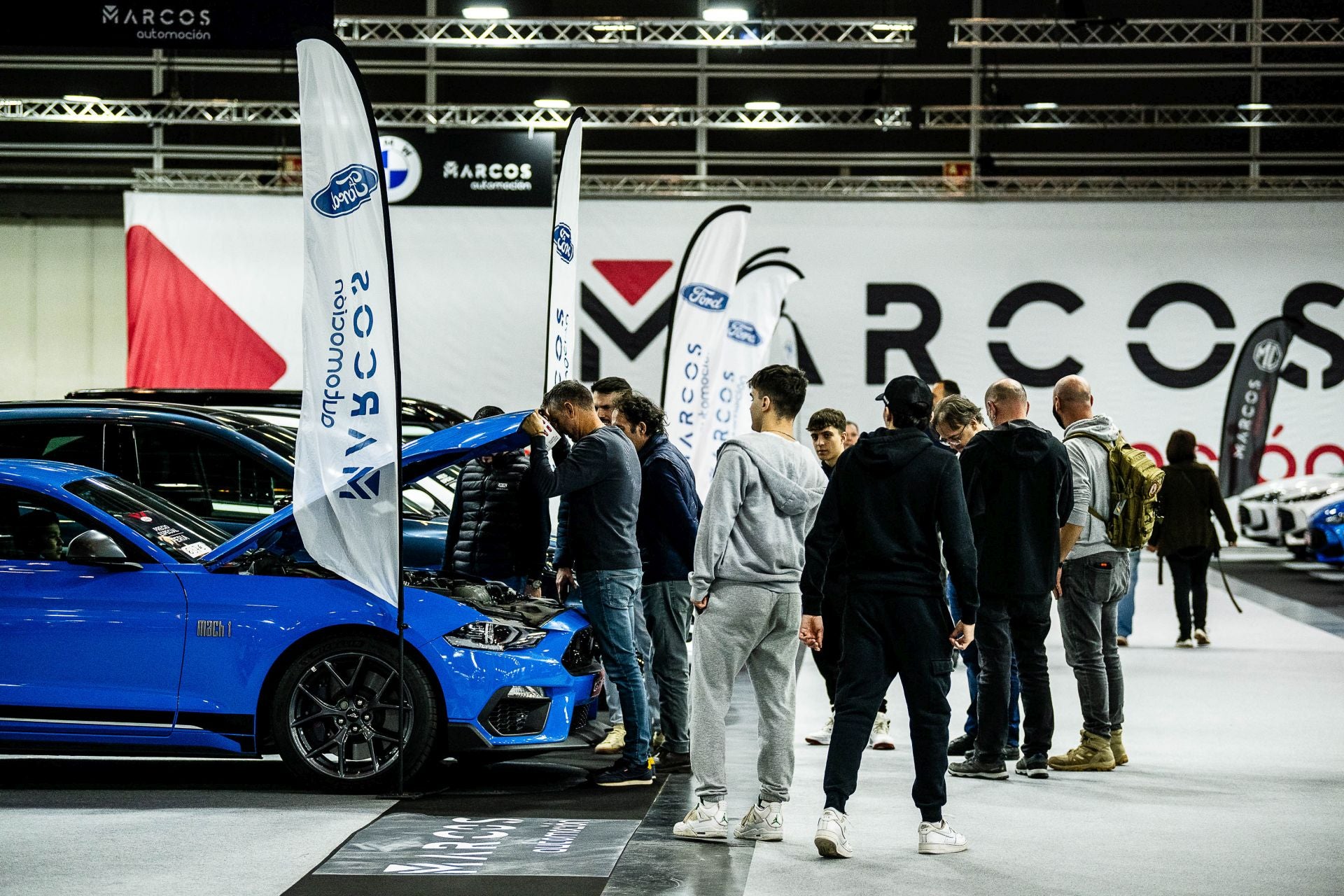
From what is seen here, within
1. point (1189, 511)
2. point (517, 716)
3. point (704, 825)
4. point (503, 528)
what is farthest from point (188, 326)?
point (704, 825)

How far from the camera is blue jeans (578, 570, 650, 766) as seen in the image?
A: 641 centimetres

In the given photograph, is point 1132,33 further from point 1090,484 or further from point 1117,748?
point 1117,748

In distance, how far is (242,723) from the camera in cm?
611

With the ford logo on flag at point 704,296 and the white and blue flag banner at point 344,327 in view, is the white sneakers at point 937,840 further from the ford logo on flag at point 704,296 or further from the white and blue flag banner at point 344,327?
the ford logo on flag at point 704,296

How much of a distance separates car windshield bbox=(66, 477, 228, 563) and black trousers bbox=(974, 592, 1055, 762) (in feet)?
11.6

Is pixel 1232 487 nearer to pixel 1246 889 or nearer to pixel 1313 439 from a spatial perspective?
pixel 1313 439

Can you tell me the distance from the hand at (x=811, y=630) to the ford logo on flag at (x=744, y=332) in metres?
8.13

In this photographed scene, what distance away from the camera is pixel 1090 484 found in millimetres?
7066

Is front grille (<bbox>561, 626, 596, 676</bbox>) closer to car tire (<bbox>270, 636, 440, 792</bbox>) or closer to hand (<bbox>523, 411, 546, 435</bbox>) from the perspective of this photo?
car tire (<bbox>270, 636, 440, 792</bbox>)

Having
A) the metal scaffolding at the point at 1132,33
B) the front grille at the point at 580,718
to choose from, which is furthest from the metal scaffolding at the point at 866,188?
the front grille at the point at 580,718

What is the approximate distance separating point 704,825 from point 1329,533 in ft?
42.6

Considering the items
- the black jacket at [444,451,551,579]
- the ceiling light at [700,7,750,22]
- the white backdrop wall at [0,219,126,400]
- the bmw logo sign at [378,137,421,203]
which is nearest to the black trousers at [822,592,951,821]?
the black jacket at [444,451,551,579]

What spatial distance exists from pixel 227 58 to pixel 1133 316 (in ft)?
47.0

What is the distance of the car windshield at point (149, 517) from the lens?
21.0ft
